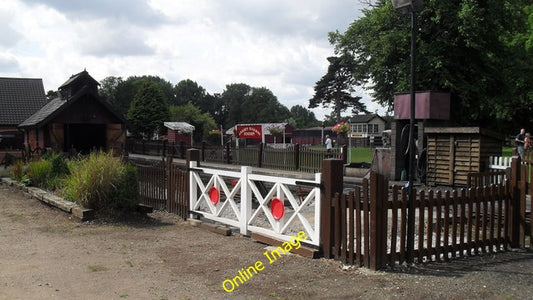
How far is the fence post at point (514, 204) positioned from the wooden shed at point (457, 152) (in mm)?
7333

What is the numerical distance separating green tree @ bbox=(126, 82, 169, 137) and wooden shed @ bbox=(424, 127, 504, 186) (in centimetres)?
5634

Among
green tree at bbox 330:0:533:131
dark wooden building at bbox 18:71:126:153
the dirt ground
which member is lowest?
the dirt ground

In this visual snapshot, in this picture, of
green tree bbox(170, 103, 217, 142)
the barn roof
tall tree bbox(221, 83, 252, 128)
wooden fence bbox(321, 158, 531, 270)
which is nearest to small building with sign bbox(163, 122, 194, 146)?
the barn roof

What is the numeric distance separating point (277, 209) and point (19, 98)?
3187 cm

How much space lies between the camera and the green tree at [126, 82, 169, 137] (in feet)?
220

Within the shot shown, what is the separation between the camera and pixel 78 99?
2622cm

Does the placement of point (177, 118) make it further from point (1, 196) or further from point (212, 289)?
point (212, 289)

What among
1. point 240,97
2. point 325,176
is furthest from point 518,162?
point 240,97

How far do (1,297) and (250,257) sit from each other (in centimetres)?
304

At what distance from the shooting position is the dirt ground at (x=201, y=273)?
4.95 metres

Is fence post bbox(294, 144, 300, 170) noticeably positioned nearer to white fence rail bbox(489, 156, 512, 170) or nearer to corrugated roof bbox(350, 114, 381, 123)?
white fence rail bbox(489, 156, 512, 170)

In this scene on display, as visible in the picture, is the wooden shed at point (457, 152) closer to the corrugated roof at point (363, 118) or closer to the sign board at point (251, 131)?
the sign board at point (251, 131)

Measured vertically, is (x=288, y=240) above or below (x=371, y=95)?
below

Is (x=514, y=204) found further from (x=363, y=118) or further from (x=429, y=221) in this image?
(x=363, y=118)
